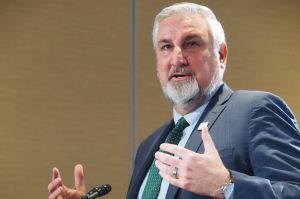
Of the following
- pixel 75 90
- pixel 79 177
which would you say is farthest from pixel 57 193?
pixel 75 90

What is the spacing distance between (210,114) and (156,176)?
0.32 meters

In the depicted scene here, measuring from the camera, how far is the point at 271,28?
3.29 metres

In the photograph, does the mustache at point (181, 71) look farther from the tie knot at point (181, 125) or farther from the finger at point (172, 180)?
the finger at point (172, 180)

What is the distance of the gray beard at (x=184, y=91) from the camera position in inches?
74.0

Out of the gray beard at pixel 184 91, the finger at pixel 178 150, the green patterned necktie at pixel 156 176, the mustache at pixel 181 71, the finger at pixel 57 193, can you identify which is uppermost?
the mustache at pixel 181 71

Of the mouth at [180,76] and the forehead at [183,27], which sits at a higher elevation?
the forehead at [183,27]

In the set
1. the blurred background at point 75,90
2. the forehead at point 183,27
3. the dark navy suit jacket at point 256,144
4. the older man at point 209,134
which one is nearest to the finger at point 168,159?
the older man at point 209,134

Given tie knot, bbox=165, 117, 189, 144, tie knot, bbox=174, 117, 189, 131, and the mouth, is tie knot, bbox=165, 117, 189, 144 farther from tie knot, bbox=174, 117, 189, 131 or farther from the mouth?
the mouth

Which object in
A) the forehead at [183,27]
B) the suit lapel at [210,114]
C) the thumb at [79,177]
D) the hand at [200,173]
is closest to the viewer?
the hand at [200,173]

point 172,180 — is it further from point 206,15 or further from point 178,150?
point 206,15

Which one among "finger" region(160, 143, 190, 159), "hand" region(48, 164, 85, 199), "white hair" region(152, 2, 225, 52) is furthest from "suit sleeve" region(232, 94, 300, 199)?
"hand" region(48, 164, 85, 199)

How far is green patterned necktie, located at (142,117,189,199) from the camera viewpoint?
5.95ft

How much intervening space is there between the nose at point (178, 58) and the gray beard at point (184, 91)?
0.23 feet

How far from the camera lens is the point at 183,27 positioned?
1.93m
